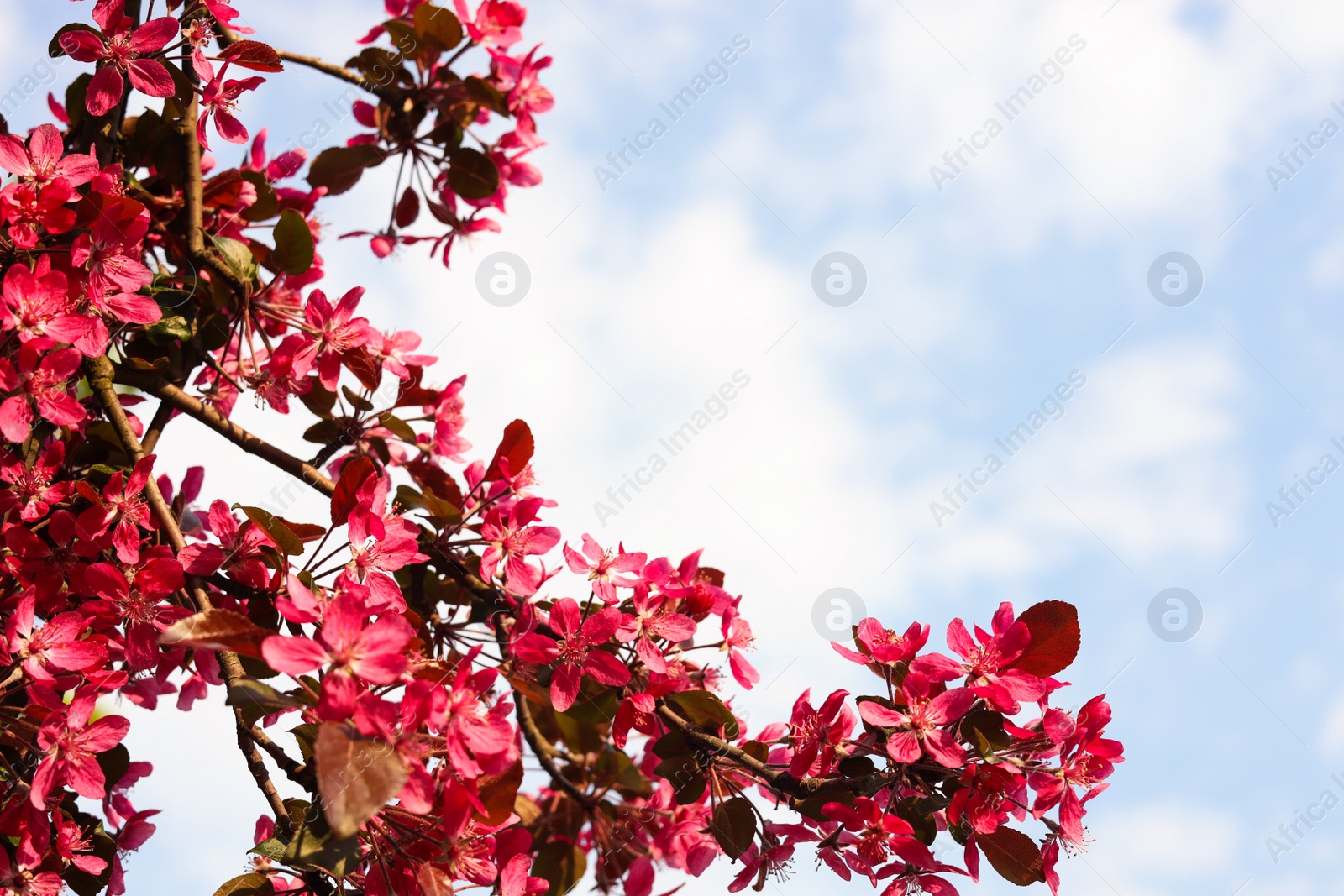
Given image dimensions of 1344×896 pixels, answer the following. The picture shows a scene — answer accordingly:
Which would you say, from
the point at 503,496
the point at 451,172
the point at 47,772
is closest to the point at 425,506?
the point at 503,496

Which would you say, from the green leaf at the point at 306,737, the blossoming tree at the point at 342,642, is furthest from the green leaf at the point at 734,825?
the green leaf at the point at 306,737

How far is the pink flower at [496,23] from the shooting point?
102 inches

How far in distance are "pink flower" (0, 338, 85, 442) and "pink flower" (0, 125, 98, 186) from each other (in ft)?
1.18

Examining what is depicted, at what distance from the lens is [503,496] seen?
2.47m

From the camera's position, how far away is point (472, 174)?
264cm

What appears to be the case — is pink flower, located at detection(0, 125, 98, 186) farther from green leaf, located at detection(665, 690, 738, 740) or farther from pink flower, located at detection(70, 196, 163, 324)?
green leaf, located at detection(665, 690, 738, 740)

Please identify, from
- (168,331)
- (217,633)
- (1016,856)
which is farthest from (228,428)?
(1016,856)

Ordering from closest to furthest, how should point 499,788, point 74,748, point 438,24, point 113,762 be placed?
point 499,788 → point 74,748 → point 113,762 → point 438,24

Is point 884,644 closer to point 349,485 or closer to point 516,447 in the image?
point 516,447

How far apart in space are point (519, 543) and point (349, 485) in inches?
16.2

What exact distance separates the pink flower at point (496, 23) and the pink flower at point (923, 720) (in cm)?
194

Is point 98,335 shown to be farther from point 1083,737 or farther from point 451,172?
point 1083,737

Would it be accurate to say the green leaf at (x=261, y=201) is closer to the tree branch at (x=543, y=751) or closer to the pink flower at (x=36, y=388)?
the pink flower at (x=36, y=388)

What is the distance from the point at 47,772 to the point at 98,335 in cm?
80
